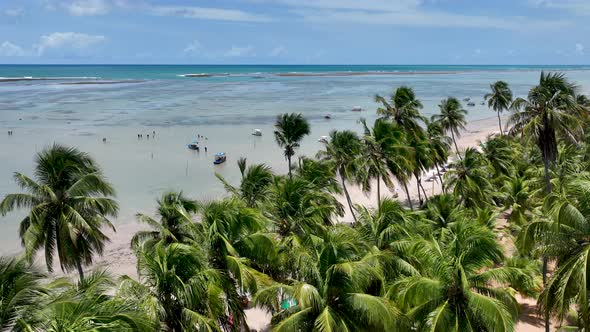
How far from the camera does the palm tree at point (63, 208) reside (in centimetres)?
1697

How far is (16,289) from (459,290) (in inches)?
400

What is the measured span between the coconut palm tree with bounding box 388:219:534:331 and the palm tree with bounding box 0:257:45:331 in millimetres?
8708

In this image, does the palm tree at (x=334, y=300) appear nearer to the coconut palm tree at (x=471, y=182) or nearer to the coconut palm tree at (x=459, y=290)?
the coconut palm tree at (x=459, y=290)

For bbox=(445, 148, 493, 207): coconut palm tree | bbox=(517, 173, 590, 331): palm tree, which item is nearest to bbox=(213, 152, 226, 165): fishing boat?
bbox=(445, 148, 493, 207): coconut palm tree


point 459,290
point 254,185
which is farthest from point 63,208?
point 459,290

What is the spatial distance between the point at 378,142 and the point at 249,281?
663 inches

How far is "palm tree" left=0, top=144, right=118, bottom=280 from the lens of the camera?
668 inches

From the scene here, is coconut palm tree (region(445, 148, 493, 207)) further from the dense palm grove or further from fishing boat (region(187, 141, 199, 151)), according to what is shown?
fishing boat (region(187, 141, 199, 151))

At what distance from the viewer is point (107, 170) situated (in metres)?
49.5

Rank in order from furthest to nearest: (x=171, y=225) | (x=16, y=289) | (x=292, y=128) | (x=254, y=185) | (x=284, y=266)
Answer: (x=292, y=128) → (x=254, y=185) → (x=171, y=225) → (x=284, y=266) → (x=16, y=289)

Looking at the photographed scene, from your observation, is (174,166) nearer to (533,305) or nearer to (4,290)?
(533,305)

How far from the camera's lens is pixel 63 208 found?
56.7 ft

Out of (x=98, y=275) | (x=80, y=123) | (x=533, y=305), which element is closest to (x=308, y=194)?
(x=98, y=275)

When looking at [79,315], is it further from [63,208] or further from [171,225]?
[63,208]
